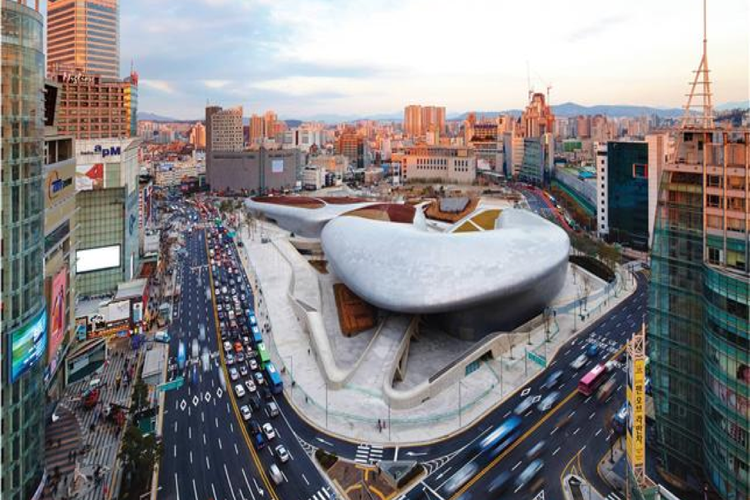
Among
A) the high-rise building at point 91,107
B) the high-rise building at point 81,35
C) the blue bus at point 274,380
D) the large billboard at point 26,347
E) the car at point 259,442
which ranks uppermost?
the high-rise building at point 81,35

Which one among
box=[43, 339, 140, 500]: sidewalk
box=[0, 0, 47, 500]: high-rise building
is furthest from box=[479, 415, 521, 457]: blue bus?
box=[0, 0, 47, 500]: high-rise building

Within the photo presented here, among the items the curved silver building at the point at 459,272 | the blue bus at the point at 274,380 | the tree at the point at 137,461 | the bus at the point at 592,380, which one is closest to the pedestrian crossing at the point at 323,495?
the tree at the point at 137,461

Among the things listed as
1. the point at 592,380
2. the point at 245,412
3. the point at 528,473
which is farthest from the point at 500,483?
the point at 245,412

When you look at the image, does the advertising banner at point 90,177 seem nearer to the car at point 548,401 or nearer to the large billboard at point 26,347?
the large billboard at point 26,347

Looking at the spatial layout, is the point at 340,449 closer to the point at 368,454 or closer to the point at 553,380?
the point at 368,454

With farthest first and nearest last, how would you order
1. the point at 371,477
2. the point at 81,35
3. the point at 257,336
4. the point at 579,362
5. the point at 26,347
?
1. the point at 81,35
2. the point at 257,336
3. the point at 579,362
4. the point at 371,477
5. the point at 26,347
